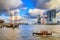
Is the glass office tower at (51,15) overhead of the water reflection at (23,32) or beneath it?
overhead

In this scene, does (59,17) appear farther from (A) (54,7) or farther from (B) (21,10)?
(B) (21,10)

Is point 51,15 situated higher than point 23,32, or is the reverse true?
point 51,15

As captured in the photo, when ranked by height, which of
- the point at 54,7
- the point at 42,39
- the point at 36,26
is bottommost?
the point at 42,39

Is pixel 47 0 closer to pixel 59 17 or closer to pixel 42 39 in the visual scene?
pixel 59 17

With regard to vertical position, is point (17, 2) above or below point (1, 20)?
above

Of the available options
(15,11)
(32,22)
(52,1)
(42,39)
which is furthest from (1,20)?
(52,1)

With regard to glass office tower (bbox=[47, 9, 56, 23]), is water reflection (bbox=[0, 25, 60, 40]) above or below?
below
